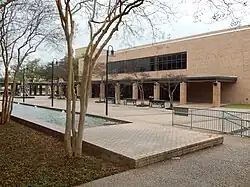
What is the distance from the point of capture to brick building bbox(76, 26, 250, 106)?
102ft

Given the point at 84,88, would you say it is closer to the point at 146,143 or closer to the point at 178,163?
the point at 146,143

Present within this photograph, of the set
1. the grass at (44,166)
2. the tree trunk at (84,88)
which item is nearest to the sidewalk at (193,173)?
the grass at (44,166)

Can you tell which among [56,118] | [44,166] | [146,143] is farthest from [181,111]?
[44,166]

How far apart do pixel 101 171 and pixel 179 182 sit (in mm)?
1661

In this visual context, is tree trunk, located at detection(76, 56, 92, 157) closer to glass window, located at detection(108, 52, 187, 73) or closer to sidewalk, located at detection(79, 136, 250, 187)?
sidewalk, located at detection(79, 136, 250, 187)

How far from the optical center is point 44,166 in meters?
6.11

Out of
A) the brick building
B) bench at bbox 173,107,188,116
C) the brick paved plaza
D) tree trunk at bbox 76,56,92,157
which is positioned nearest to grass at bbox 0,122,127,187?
the brick paved plaza

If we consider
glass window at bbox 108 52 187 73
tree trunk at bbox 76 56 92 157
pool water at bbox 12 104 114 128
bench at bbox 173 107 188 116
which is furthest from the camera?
glass window at bbox 108 52 187 73

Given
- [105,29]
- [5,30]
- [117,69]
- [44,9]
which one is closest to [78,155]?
[105,29]

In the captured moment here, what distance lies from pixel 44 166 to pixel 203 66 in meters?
32.7

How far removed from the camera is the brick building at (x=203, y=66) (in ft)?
102

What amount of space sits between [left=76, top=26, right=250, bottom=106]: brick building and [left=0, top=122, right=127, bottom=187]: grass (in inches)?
942

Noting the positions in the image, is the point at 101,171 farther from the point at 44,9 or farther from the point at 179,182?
the point at 44,9

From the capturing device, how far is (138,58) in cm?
4559
